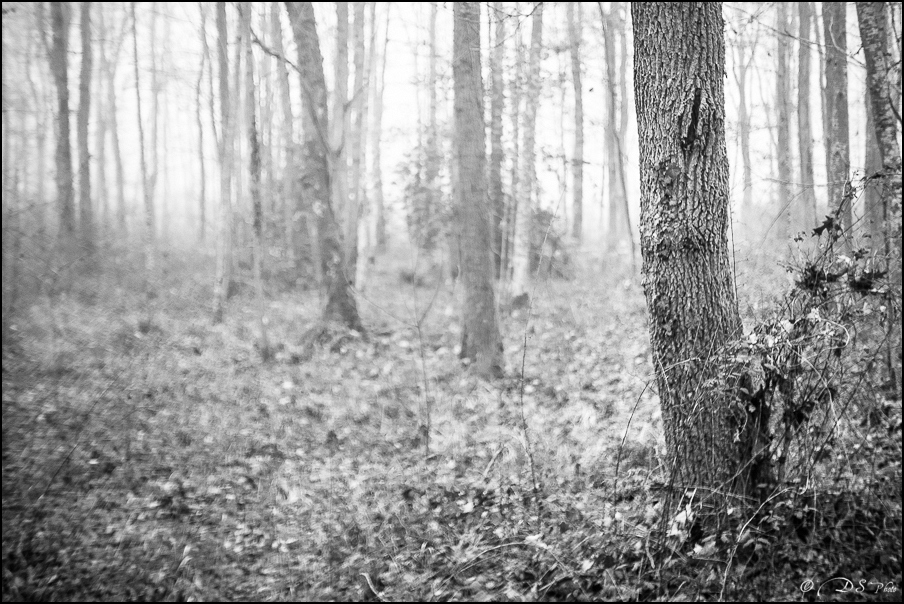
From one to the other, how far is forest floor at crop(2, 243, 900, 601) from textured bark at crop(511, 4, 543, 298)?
236 cm

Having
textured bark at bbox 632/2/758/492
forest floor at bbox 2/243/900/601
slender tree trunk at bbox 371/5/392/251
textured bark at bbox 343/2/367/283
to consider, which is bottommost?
forest floor at bbox 2/243/900/601

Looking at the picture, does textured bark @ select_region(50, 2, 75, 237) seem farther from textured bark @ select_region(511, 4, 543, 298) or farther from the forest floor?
textured bark @ select_region(511, 4, 543, 298)

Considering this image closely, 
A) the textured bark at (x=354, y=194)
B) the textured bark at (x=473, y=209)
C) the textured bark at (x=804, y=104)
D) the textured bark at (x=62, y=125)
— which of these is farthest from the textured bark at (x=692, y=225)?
the textured bark at (x=62, y=125)

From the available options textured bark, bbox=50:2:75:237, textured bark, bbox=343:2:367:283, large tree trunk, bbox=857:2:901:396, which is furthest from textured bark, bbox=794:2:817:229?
textured bark, bbox=50:2:75:237

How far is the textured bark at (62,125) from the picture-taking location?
11.8 meters

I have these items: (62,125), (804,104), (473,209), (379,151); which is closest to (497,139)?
(473,209)

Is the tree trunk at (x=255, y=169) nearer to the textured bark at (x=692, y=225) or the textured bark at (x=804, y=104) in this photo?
the textured bark at (x=692, y=225)

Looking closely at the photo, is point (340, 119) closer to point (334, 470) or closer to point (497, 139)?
point (497, 139)

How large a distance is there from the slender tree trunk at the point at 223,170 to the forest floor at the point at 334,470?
201 cm

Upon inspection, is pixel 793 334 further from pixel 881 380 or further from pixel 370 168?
pixel 370 168

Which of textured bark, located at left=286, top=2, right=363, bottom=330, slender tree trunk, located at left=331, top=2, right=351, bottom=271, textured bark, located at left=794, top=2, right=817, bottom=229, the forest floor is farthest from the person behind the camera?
textured bark, located at left=286, top=2, right=363, bottom=330

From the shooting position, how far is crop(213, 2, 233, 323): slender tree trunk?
9.91 meters

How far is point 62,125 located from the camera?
1232 centimetres

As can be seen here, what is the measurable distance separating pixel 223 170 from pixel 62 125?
5625 mm
